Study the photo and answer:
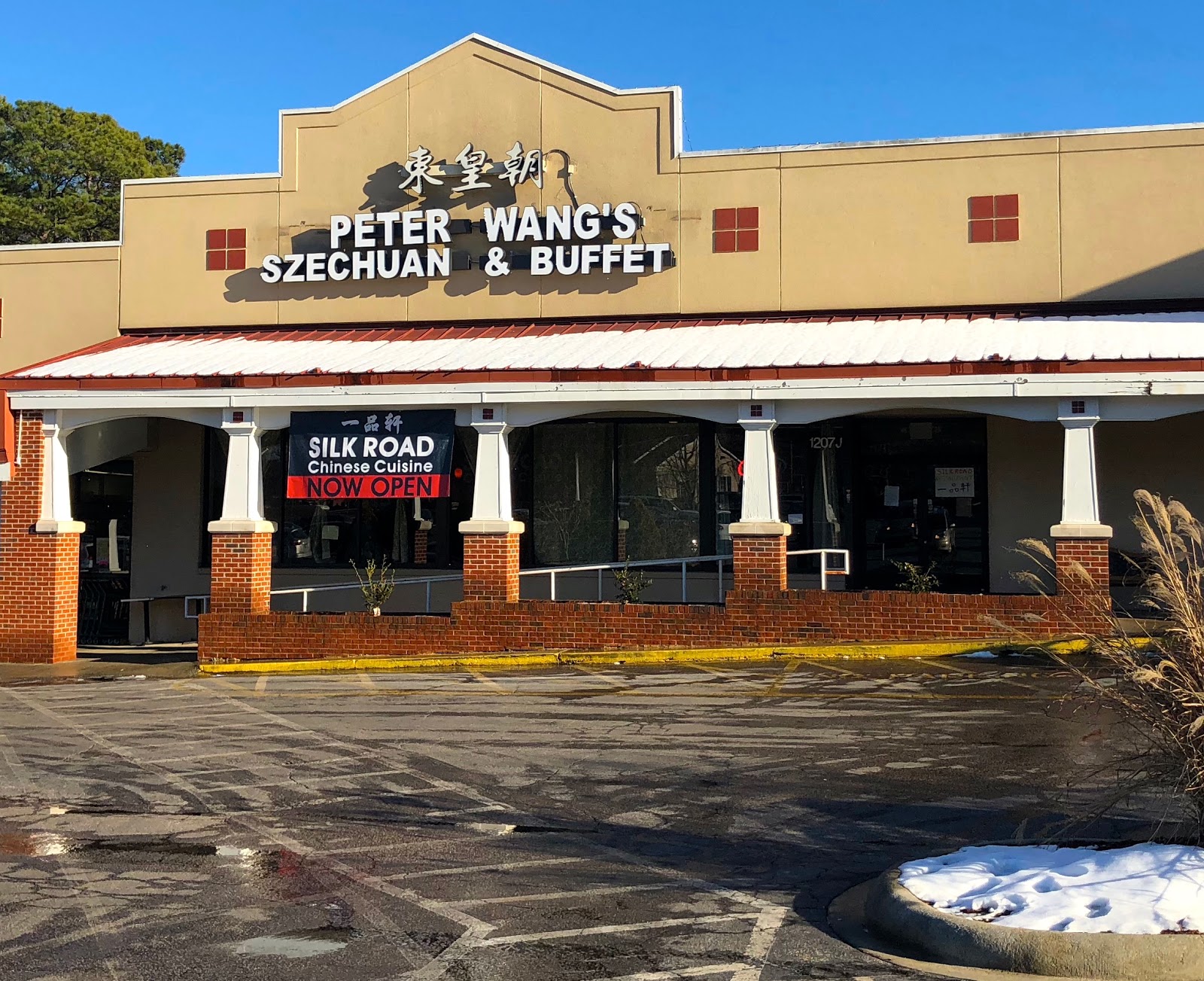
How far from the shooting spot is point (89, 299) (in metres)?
22.6

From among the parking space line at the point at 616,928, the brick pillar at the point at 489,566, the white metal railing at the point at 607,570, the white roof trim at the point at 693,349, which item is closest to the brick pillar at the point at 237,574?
the white metal railing at the point at 607,570

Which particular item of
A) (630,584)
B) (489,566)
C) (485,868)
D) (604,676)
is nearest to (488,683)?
(604,676)

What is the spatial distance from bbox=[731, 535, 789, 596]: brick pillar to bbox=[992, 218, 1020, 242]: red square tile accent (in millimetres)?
6106

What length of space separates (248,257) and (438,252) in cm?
333

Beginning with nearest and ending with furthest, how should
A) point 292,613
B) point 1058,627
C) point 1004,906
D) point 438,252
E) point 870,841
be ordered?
point 1004,906
point 870,841
point 1058,627
point 292,613
point 438,252

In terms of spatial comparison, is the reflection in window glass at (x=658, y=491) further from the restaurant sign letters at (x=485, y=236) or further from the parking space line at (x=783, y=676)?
the parking space line at (x=783, y=676)

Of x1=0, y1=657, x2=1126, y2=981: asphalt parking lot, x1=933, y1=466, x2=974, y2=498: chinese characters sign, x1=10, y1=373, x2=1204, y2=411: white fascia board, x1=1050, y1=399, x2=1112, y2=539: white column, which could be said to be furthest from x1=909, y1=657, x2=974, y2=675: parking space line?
x1=933, y1=466, x2=974, y2=498: chinese characters sign

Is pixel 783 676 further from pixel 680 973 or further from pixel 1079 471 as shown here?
pixel 680 973

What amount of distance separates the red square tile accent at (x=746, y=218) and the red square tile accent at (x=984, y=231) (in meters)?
3.23

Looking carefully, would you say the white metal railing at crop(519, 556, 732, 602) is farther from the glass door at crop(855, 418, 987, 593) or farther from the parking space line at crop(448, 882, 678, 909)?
the parking space line at crop(448, 882, 678, 909)

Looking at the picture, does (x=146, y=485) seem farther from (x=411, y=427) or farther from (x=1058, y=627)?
(x=1058, y=627)

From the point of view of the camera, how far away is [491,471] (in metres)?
17.9

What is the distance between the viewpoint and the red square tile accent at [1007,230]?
64.2 ft

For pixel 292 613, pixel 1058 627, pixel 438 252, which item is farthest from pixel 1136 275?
pixel 292 613
